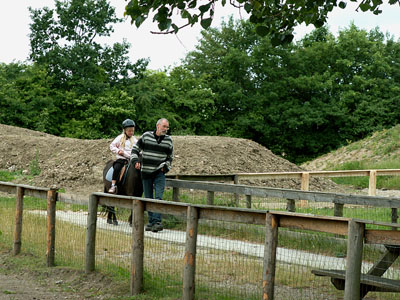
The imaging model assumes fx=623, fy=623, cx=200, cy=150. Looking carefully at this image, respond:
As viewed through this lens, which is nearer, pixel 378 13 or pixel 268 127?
pixel 378 13

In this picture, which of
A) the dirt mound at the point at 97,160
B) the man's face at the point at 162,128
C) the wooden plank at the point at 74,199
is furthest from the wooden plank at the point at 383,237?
the dirt mound at the point at 97,160

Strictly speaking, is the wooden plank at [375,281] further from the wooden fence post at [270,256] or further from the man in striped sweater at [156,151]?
the man in striped sweater at [156,151]

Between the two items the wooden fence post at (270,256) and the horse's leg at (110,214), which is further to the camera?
the horse's leg at (110,214)

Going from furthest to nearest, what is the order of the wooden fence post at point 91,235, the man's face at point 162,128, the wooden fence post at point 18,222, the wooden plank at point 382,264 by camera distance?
the man's face at point 162,128, the wooden fence post at point 18,222, the wooden fence post at point 91,235, the wooden plank at point 382,264

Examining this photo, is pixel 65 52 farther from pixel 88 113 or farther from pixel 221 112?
pixel 221 112

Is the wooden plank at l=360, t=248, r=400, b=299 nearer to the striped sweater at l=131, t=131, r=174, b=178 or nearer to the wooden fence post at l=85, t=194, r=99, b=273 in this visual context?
the wooden fence post at l=85, t=194, r=99, b=273

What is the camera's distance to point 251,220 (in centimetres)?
575

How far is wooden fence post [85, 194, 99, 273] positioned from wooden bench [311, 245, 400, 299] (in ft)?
10.2

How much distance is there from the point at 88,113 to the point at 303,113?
57.6 ft

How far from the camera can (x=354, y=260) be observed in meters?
4.91

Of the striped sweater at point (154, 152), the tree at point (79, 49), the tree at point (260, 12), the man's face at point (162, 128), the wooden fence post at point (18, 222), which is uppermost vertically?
the tree at point (79, 49)

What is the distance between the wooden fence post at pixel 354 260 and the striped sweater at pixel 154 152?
18.9ft

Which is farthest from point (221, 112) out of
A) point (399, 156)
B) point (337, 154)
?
point (399, 156)

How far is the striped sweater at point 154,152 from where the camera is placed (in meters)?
10.4
